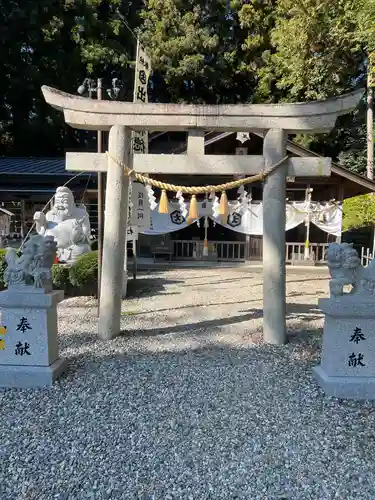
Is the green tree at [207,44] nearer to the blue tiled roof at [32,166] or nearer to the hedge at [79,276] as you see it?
the blue tiled roof at [32,166]

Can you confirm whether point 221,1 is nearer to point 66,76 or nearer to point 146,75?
point 66,76

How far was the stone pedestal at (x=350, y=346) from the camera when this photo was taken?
3332 mm

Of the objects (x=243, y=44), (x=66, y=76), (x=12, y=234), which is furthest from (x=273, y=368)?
(x=66, y=76)

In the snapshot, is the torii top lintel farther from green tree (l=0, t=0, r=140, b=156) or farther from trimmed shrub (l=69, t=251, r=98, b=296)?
green tree (l=0, t=0, r=140, b=156)

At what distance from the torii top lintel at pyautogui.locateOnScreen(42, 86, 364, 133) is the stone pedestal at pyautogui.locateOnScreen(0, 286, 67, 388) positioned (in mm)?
2323

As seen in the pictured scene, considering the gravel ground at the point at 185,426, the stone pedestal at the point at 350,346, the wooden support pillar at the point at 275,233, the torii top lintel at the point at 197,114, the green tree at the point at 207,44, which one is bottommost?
the gravel ground at the point at 185,426

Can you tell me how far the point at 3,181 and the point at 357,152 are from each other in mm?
15431

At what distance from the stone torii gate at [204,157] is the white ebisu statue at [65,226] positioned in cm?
317

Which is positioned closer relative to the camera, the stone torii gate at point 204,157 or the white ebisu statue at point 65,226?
the stone torii gate at point 204,157

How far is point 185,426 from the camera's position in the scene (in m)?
2.85

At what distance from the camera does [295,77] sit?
1532 centimetres

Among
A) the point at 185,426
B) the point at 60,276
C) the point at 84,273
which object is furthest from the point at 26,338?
the point at 60,276

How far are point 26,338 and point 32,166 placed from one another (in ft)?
40.2

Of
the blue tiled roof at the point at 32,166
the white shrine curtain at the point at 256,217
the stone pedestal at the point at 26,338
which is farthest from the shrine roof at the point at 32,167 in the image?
the stone pedestal at the point at 26,338
